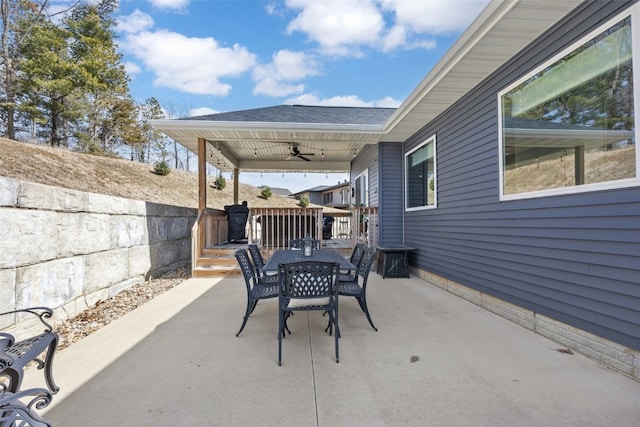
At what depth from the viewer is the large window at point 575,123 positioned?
2.28 metres

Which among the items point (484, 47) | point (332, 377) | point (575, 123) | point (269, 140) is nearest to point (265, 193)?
point (269, 140)

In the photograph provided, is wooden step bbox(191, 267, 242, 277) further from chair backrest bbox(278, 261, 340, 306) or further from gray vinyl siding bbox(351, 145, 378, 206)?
chair backrest bbox(278, 261, 340, 306)

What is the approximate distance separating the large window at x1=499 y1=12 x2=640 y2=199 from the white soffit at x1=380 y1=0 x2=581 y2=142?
0.35 metres

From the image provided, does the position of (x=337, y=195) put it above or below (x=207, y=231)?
above

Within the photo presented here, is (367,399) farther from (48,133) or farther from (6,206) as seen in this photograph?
(48,133)

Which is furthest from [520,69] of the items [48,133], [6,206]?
[48,133]

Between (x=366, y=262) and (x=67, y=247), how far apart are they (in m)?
3.20

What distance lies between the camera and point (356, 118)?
7.29 metres

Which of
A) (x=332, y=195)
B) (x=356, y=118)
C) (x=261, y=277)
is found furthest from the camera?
(x=332, y=195)

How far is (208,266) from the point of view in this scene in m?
6.02

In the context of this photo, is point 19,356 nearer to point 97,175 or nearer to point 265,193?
point 97,175

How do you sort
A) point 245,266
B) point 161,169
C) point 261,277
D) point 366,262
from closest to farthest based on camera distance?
point 245,266, point 366,262, point 261,277, point 161,169

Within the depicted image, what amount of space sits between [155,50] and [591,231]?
13.9 meters

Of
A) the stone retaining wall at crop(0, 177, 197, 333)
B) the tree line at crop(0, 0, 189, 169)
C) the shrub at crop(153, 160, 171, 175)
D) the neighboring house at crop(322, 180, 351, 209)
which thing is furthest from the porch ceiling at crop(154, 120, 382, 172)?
the neighboring house at crop(322, 180, 351, 209)
